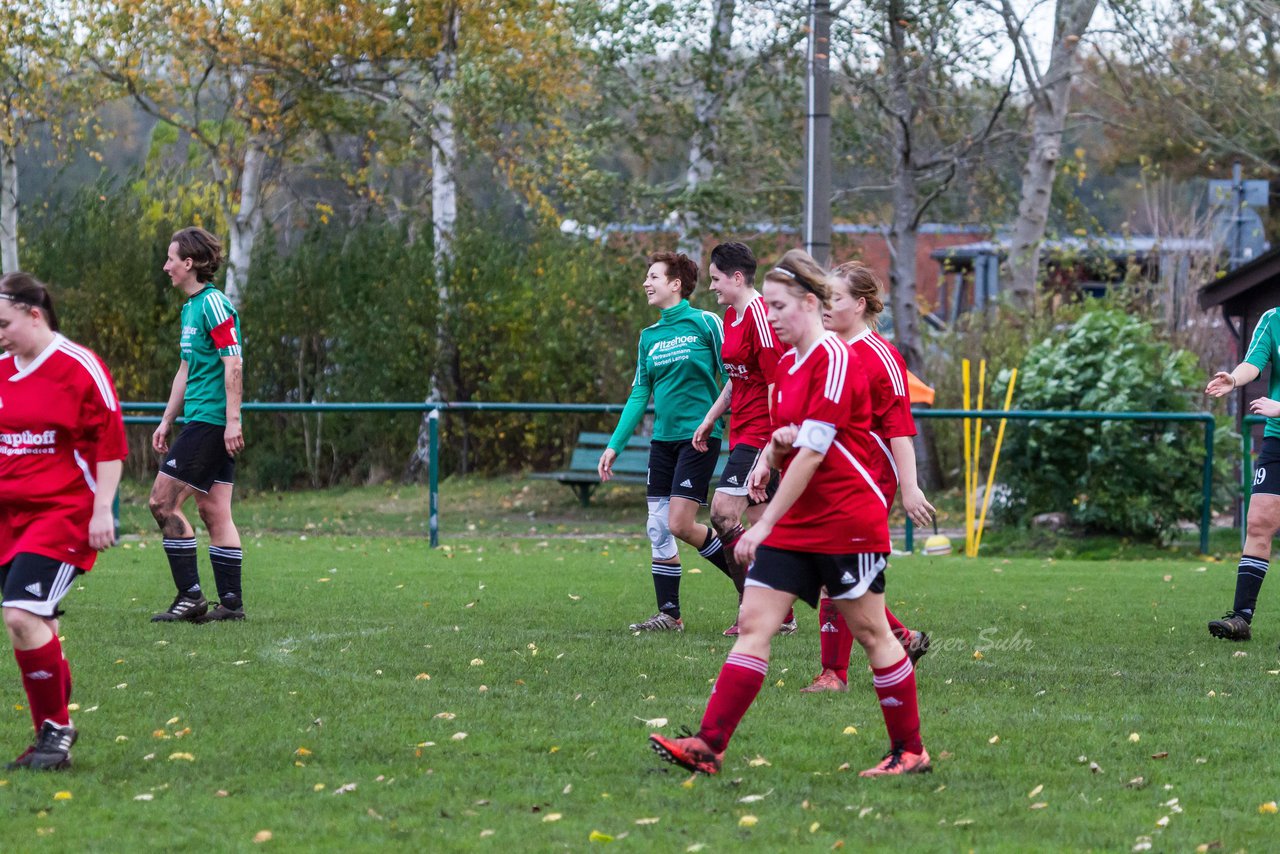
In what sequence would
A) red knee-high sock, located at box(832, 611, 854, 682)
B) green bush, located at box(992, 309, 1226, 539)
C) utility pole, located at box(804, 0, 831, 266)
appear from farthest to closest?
green bush, located at box(992, 309, 1226, 539) < utility pole, located at box(804, 0, 831, 266) < red knee-high sock, located at box(832, 611, 854, 682)

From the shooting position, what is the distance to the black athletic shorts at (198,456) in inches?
316

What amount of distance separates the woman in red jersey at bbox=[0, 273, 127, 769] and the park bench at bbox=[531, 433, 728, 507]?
44.5ft

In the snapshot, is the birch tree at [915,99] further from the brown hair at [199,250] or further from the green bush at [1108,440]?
the brown hair at [199,250]

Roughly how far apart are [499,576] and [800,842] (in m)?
6.98

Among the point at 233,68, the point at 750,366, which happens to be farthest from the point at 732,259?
the point at 233,68

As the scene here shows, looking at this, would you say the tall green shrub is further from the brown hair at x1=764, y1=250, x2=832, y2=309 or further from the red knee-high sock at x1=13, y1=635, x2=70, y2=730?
the red knee-high sock at x1=13, y1=635, x2=70, y2=730

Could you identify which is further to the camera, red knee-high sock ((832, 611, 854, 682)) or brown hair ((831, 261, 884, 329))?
red knee-high sock ((832, 611, 854, 682))

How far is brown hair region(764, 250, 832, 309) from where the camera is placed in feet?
16.0

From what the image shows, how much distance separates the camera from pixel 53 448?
16.6 feet

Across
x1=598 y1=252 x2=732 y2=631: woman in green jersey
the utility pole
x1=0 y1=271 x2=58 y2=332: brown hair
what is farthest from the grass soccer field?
the utility pole

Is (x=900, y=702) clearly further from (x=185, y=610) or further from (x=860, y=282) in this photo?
(x=185, y=610)

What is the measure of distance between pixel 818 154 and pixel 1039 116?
8059 mm

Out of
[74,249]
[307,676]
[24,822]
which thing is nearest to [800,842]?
[24,822]

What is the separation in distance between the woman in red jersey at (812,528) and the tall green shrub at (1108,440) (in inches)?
395
